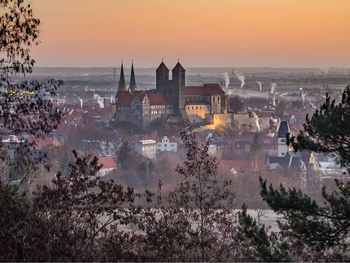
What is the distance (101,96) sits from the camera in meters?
58.5

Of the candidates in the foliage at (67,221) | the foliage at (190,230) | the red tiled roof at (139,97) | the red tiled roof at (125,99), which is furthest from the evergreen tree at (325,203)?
the red tiled roof at (125,99)

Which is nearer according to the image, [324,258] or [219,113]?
[324,258]

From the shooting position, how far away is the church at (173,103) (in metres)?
44.9

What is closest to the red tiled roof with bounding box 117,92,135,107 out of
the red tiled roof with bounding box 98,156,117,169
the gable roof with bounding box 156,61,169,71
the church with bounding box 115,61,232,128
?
the church with bounding box 115,61,232,128

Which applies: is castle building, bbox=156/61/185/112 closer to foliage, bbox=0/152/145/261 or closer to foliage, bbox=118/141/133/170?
A: foliage, bbox=118/141/133/170

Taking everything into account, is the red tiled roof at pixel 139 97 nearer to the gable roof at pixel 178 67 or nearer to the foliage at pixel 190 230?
the gable roof at pixel 178 67

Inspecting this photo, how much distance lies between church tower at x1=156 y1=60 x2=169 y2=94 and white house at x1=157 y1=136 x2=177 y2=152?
1042 centimetres

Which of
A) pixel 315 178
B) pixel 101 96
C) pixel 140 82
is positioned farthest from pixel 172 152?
pixel 101 96

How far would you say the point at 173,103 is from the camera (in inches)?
1827

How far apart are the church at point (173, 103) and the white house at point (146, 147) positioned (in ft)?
25.7

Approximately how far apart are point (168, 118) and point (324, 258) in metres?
40.5

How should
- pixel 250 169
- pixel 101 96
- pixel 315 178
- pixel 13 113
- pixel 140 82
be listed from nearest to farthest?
pixel 13 113 → pixel 315 178 → pixel 250 169 → pixel 140 82 → pixel 101 96

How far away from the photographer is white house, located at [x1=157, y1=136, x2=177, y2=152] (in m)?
35.2

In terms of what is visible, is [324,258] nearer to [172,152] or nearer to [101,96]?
[172,152]
